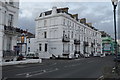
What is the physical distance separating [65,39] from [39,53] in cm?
798

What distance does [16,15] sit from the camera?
26734 millimetres

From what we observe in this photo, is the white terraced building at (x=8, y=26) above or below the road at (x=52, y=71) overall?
above

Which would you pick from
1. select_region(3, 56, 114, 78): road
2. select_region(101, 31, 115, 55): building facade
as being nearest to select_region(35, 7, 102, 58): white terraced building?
select_region(3, 56, 114, 78): road

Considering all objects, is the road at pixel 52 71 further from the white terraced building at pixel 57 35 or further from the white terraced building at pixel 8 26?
the white terraced building at pixel 57 35

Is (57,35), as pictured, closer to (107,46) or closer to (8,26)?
(8,26)

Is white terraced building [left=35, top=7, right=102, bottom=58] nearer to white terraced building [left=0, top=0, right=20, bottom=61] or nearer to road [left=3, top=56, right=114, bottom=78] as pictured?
white terraced building [left=0, top=0, right=20, bottom=61]

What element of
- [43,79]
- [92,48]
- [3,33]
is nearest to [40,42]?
[3,33]

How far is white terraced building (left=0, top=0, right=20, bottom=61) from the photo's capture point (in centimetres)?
2255

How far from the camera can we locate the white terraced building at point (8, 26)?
74.0 ft

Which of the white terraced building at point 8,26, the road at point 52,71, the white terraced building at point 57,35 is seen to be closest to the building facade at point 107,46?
the white terraced building at point 57,35

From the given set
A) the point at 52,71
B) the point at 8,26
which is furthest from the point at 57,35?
the point at 52,71

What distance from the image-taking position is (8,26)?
79.0 feet

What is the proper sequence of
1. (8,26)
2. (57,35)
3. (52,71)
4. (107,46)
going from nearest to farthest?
(52,71) < (8,26) < (57,35) < (107,46)

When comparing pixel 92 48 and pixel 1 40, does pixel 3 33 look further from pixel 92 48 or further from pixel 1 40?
pixel 92 48
